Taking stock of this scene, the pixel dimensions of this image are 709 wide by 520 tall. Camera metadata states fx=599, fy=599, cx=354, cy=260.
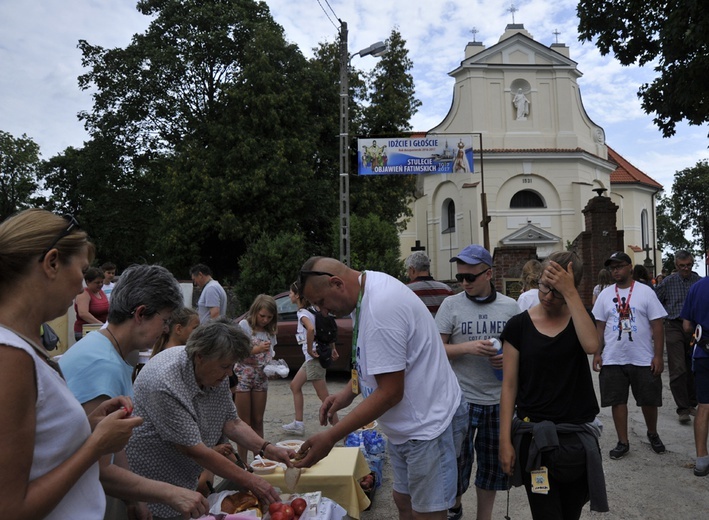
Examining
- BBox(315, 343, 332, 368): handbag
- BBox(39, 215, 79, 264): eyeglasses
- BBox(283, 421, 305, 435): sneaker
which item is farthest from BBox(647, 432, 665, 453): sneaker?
BBox(39, 215, 79, 264): eyeglasses

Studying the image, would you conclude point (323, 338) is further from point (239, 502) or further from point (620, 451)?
point (239, 502)

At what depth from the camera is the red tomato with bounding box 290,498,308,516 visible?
3318mm

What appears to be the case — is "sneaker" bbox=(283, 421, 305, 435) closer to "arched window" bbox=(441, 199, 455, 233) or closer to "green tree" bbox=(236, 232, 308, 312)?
"green tree" bbox=(236, 232, 308, 312)

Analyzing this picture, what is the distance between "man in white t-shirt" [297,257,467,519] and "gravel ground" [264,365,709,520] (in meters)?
2.09

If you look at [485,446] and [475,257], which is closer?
[485,446]

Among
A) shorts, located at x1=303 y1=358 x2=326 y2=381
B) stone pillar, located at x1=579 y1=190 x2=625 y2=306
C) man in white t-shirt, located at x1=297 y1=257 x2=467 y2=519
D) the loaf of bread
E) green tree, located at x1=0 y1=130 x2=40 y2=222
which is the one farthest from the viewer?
green tree, located at x1=0 y1=130 x2=40 y2=222

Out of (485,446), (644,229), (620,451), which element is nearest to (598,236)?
(620,451)

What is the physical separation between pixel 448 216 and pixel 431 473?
3362 cm

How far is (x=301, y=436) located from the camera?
7.40m

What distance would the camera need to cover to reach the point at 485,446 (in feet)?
13.7

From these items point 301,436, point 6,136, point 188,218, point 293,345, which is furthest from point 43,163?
point 301,436

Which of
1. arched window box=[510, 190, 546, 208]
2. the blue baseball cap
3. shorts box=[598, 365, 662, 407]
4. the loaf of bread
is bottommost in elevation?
the loaf of bread

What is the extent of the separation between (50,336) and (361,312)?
7.76 feet

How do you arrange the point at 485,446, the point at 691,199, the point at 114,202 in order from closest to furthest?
the point at 485,446 < the point at 114,202 < the point at 691,199
